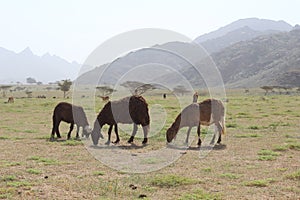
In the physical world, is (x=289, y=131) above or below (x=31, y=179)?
above

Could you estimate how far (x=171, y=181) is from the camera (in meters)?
10.7

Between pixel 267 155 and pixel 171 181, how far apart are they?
564 cm

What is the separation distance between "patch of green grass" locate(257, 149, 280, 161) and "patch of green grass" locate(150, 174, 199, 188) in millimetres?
4288

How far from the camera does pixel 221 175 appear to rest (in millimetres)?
11477

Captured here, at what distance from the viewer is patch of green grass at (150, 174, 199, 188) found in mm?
10540

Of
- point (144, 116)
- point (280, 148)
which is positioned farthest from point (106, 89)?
point (280, 148)

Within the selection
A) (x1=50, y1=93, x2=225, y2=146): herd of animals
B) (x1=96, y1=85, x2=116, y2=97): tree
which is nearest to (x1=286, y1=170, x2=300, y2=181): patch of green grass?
(x1=50, y1=93, x2=225, y2=146): herd of animals

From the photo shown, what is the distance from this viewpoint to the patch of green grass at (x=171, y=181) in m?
10.5

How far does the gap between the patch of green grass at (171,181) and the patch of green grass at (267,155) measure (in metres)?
4.29

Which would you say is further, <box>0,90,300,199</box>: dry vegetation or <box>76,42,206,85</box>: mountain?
<box>76,42,206,85</box>: mountain

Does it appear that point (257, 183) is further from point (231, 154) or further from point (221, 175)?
point (231, 154)

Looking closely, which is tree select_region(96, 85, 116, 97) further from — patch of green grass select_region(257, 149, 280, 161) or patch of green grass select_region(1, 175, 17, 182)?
patch of green grass select_region(1, 175, 17, 182)

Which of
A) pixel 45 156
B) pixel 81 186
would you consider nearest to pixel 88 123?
pixel 45 156

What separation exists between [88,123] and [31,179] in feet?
28.0
